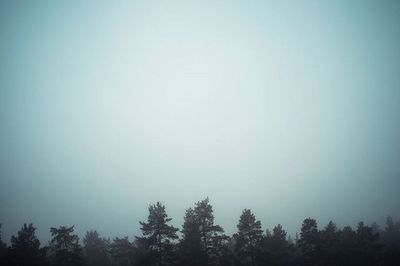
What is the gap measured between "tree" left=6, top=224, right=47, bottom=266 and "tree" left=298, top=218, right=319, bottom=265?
39.2 meters

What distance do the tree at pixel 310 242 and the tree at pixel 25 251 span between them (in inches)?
1545

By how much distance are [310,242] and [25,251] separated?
42.5 m

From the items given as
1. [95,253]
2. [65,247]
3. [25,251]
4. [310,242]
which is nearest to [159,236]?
[65,247]

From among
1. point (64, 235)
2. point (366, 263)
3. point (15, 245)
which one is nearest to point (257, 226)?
point (366, 263)

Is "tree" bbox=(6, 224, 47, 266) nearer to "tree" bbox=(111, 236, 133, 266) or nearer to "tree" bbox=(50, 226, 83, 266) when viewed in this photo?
"tree" bbox=(50, 226, 83, 266)

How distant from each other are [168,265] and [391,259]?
40.4 metres

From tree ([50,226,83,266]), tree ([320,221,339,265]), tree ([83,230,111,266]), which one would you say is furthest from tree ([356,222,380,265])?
tree ([83,230,111,266])

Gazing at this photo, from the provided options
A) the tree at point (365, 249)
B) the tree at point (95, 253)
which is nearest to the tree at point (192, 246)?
the tree at point (95, 253)

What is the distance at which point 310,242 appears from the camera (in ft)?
147

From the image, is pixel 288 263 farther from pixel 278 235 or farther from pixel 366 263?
pixel 366 263

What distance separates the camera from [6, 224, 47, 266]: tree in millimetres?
38188

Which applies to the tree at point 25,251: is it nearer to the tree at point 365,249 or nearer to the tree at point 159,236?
the tree at point 159,236

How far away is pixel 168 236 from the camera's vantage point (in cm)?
3650

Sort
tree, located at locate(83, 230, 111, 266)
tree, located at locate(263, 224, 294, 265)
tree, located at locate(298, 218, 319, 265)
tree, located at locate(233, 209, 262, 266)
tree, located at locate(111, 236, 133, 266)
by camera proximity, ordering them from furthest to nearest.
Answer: tree, located at locate(83, 230, 111, 266) → tree, located at locate(111, 236, 133, 266) → tree, located at locate(263, 224, 294, 265) → tree, located at locate(298, 218, 319, 265) → tree, located at locate(233, 209, 262, 266)
